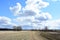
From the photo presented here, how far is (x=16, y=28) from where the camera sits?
130875 mm

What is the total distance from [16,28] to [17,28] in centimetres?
116

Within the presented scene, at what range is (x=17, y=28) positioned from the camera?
130 metres
